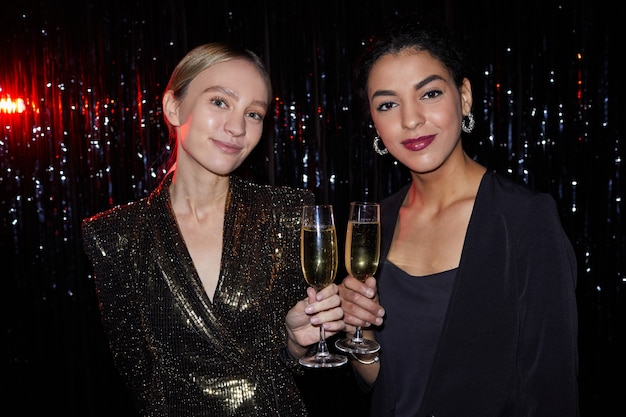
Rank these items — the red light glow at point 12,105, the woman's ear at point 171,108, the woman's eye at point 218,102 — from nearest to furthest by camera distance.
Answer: the woman's eye at point 218,102, the woman's ear at point 171,108, the red light glow at point 12,105

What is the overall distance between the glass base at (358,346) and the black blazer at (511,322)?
0.70 ft

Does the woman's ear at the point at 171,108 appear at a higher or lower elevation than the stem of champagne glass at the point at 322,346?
higher

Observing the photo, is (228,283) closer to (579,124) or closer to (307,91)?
(307,91)

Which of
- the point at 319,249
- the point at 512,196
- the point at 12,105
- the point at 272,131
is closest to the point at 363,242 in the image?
the point at 319,249

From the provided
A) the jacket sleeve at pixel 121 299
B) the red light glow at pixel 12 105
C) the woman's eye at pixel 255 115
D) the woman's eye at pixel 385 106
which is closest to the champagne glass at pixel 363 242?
the woman's eye at pixel 385 106

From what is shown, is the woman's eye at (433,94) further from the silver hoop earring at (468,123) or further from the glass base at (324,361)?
the glass base at (324,361)

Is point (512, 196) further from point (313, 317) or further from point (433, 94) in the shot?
point (313, 317)

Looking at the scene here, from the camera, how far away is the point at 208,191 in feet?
6.25

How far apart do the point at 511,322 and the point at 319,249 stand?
2.21 ft

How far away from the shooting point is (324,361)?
159 centimetres

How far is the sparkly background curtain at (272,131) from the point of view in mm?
3096

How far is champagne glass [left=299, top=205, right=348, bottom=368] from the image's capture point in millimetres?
1567

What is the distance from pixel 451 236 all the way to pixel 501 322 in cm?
36

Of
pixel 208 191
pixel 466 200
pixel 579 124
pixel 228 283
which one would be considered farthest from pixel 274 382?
pixel 579 124
